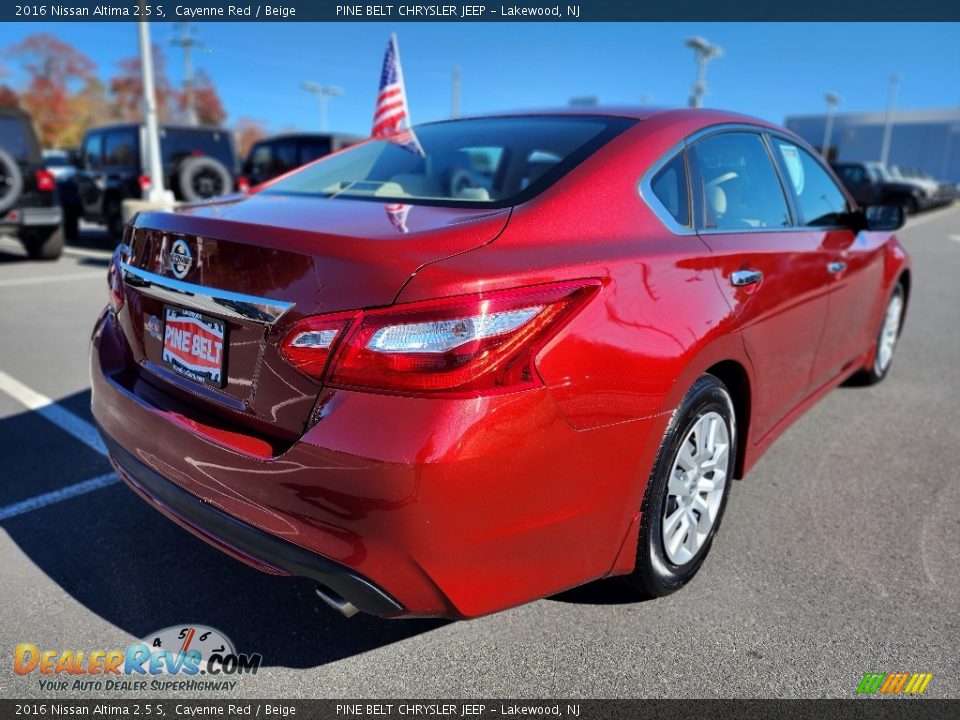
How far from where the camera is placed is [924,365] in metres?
A: 5.51

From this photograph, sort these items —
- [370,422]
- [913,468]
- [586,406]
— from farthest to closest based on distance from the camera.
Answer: [913,468]
[586,406]
[370,422]

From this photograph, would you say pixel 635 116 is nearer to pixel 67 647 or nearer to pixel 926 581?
pixel 926 581

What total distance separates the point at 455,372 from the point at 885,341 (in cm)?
426

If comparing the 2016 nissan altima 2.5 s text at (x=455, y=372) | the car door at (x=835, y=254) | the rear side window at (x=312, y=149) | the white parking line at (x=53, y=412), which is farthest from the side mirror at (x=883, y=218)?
the rear side window at (x=312, y=149)

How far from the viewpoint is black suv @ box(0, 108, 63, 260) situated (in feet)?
28.0

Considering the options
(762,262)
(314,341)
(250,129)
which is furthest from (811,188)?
(250,129)

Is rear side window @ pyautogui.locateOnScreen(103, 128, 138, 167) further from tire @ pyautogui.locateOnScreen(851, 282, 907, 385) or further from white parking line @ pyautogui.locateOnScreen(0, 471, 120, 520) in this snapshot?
tire @ pyautogui.locateOnScreen(851, 282, 907, 385)

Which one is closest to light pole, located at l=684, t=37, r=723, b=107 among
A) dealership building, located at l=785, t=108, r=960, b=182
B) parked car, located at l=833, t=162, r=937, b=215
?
parked car, located at l=833, t=162, r=937, b=215

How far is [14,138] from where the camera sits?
29.1 feet

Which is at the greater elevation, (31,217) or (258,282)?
(258,282)

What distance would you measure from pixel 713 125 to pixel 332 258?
Answer: 1.69 meters

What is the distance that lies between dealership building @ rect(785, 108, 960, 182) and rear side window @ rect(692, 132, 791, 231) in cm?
6948

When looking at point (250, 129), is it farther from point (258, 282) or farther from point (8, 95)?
point (258, 282)
